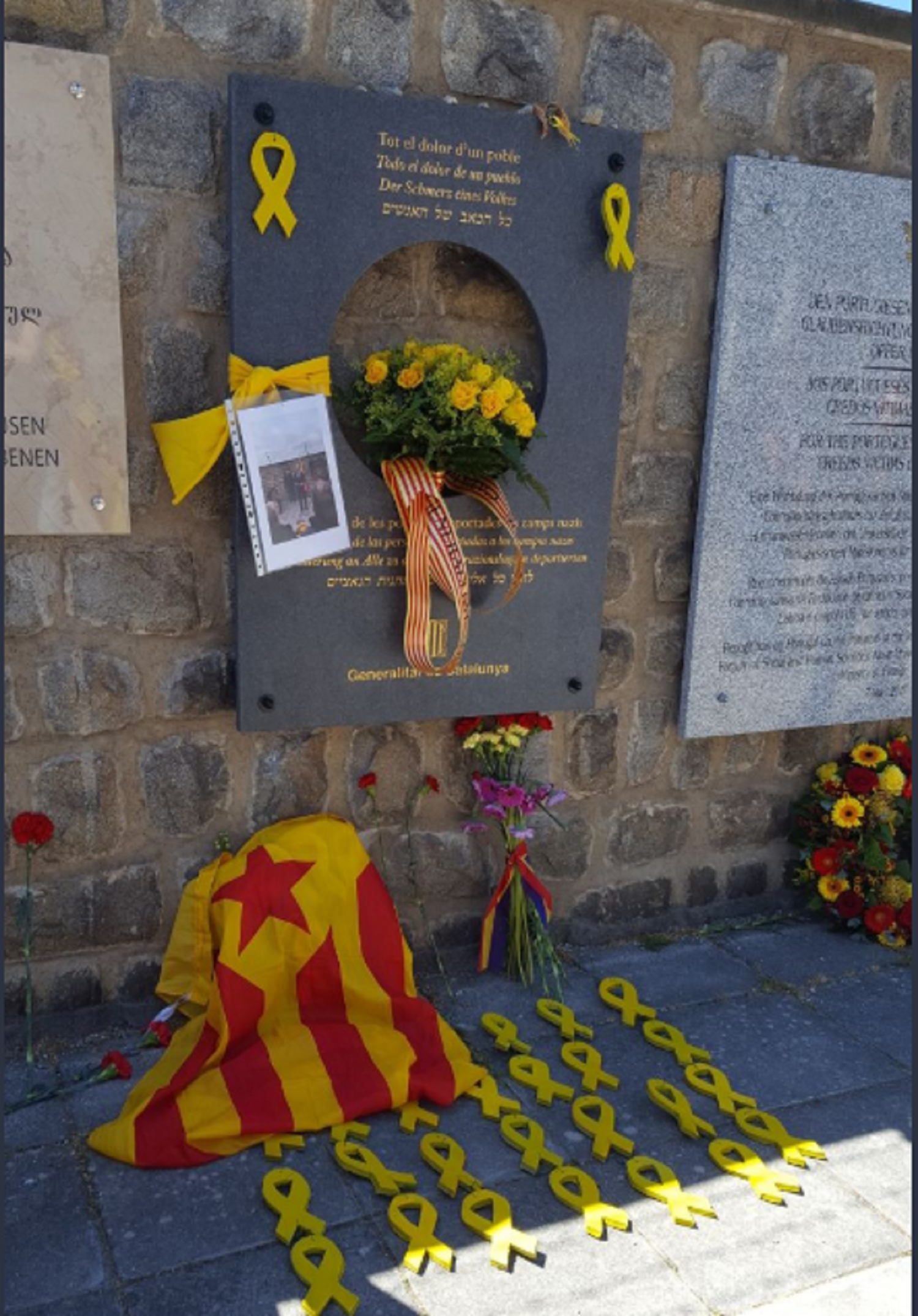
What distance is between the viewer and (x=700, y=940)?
3.34 metres

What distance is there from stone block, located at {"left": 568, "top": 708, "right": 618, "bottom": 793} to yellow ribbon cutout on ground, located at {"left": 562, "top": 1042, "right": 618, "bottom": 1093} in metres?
0.74

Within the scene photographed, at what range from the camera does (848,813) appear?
11.2 feet

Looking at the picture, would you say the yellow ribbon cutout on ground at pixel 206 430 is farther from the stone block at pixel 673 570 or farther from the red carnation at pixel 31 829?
the stone block at pixel 673 570

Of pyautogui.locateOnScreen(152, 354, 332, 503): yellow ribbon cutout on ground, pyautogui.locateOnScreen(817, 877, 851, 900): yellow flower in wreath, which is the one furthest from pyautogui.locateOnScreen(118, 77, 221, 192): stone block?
pyautogui.locateOnScreen(817, 877, 851, 900): yellow flower in wreath

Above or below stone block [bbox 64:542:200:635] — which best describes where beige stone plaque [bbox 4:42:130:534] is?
above

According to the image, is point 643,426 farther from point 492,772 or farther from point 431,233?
point 492,772

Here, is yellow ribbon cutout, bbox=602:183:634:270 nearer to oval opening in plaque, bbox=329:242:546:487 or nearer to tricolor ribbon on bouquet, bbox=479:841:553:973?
oval opening in plaque, bbox=329:242:546:487

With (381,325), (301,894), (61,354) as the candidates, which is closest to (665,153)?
(381,325)

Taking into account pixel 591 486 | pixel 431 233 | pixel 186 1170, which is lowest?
pixel 186 1170

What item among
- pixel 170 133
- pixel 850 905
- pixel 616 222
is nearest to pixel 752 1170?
pixel 850 905

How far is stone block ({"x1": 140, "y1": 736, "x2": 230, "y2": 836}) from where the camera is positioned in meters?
2.70

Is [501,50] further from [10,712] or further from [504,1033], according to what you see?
[504,1033]

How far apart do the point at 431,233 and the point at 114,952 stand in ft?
5.86

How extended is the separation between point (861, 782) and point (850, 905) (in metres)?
0.36
